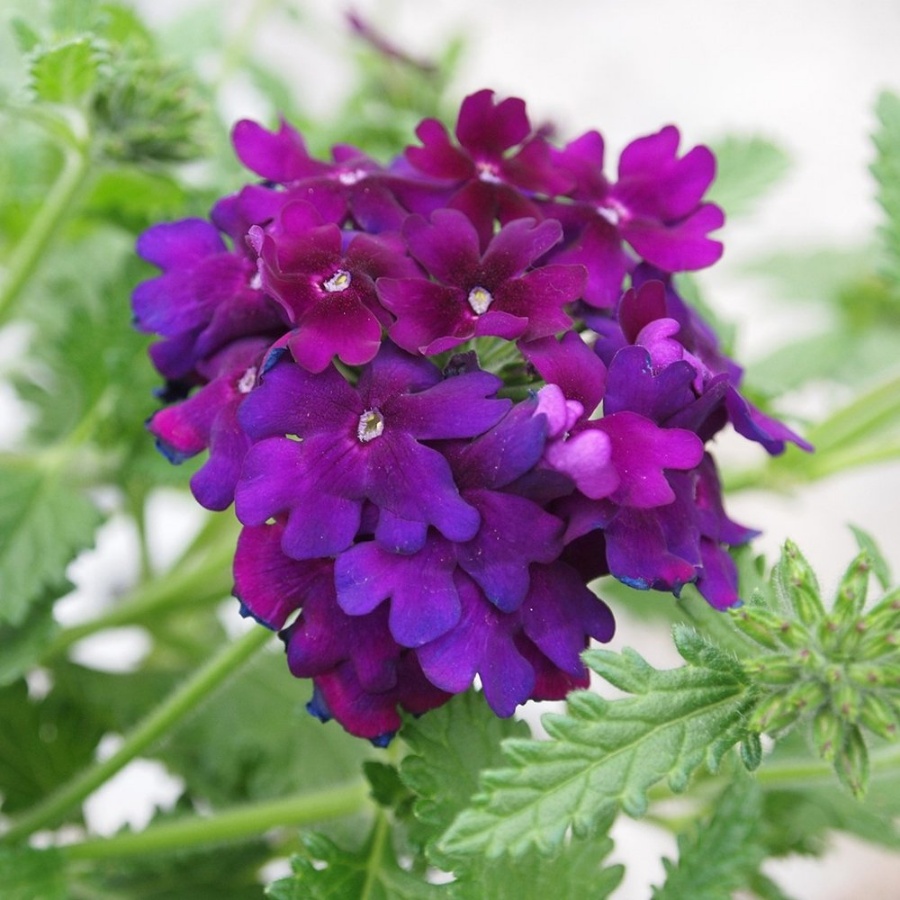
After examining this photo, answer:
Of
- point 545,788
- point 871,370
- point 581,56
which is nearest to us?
point 545,788

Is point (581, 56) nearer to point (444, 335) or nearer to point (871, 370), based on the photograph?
point (871, 370)

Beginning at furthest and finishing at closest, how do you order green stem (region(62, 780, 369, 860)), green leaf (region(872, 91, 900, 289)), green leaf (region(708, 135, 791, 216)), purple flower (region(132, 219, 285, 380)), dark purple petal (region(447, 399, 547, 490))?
green leaf (region(708, 135, 791, 216)), green leaf (region(872, 91, 900, 289)), green stem (region(62, 780, 369, 860)), purple flower (region(132, 219, 285, 380)), dark purple petal (region(447, 399, 547, 490))

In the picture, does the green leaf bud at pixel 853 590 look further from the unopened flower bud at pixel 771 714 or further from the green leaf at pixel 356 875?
the green leaf at pixel 356 875

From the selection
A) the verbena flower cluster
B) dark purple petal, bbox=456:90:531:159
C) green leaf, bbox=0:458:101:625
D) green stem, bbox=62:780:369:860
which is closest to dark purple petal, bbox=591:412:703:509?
the verbena flower cluster

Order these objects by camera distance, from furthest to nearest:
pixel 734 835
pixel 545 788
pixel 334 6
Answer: pixel 334 6 → pixel 734 835 → pixel 545 788

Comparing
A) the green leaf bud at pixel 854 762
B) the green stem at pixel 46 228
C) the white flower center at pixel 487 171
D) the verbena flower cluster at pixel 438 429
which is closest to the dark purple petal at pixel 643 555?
the verbena flower cluster at pixel 438 429

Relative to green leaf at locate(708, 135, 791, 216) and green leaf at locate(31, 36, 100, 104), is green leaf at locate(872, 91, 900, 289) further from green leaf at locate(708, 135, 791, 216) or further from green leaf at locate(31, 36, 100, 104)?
green leaf at locate(31, 36, 100, 104)

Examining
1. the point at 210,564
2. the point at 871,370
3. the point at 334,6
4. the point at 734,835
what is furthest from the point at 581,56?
the point at 734,835
